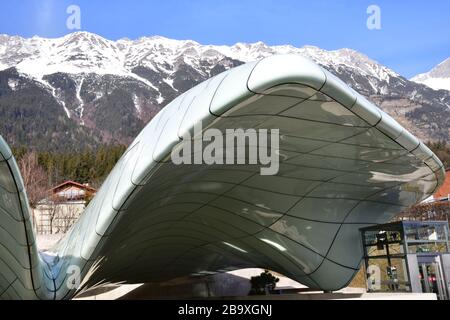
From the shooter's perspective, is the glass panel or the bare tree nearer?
the glass panel

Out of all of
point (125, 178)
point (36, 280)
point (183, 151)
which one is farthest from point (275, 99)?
point (36, 280)

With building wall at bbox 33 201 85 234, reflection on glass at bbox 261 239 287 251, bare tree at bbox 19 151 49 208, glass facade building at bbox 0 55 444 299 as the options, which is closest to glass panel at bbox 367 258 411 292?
glass facade building at bbox 0 55 444 299

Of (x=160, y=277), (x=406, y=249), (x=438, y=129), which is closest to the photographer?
(x=406, y=249)

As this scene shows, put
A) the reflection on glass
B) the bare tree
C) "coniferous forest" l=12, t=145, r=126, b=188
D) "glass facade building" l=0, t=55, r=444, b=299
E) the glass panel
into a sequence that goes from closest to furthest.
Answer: "glass facade building" l=0, t=55, r=444, b=299, the glass panel, the reflection on glass, the bare tree, "coniferous forest" l=12, t=145, r=126, b=188

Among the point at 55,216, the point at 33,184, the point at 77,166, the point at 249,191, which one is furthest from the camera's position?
the point at 77,166

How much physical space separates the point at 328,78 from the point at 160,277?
17763 millimetres

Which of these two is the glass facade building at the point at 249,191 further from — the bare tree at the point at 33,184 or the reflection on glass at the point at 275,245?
the bare tree at the point at 33,184

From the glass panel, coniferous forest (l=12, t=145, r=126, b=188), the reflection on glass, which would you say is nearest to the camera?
the glass panel

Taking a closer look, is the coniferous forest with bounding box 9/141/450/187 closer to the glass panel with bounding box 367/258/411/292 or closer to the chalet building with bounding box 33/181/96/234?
the chalet building with bounding box 33/181/96/234

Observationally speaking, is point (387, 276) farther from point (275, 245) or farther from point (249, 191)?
point (249, 191)

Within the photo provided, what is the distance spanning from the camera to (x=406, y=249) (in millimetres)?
14469

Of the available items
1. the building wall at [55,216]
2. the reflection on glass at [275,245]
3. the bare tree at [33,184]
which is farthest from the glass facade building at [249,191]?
the bare tree at [33,184]

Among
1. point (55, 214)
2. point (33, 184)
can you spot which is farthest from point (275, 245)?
point (33, 184)
